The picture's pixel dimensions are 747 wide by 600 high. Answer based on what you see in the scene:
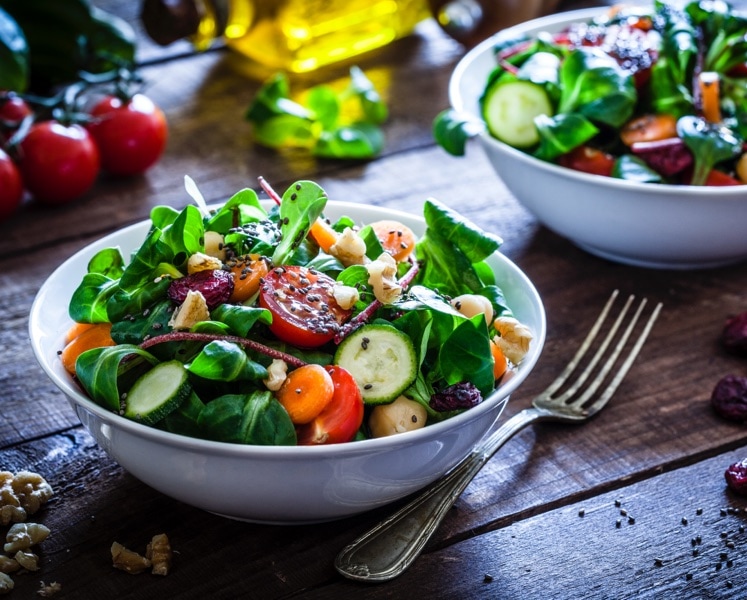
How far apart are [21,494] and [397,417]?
43 centimetres

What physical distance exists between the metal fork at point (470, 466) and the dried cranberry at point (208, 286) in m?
0.27

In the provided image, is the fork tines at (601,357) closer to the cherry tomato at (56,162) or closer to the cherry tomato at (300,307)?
the cherry tomato at (300,307)

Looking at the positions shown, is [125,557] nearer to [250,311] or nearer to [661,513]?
[250,311]

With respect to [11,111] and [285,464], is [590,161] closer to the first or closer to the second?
[285,464]

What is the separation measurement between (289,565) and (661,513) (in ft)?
1.31

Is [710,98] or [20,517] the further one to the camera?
[710,98]

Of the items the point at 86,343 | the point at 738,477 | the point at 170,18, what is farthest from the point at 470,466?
the point at 170,18

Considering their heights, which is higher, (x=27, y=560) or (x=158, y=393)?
(x=158, y=393)

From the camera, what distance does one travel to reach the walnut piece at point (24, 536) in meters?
0.95

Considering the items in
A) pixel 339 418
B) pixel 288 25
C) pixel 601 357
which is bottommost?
pixel 601 357

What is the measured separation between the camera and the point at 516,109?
1.41m

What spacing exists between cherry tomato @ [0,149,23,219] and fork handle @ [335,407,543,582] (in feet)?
3.12

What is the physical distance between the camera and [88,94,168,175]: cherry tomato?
67.0 inches

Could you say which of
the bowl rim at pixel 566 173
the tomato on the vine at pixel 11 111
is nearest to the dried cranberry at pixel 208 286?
the bowl rim at pixel 566 173
